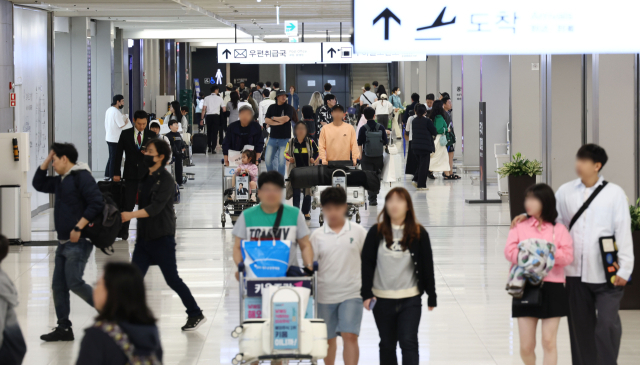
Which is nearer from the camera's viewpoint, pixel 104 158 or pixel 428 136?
pixel 428 136

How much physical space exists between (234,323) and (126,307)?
3.63 meters

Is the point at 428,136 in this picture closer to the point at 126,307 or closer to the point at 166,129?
the point at 166,129

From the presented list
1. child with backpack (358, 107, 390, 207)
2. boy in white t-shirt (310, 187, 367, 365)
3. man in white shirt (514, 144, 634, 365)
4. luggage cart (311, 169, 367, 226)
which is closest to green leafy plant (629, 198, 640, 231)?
man in white shirt (514, 144, 634, 365)

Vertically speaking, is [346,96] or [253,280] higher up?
[346,96]

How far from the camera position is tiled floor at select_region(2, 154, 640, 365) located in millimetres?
5648

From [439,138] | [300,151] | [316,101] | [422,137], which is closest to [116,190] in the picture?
[300,151]

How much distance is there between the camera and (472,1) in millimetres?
4234

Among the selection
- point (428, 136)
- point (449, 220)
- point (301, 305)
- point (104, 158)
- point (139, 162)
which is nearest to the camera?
point (301, 305)

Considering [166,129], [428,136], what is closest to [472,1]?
[428,136]

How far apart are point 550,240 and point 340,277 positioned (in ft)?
3.91

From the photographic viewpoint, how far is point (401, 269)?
438cm

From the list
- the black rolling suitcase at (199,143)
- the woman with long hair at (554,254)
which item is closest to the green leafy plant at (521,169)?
the woman with long hair at (554,254)

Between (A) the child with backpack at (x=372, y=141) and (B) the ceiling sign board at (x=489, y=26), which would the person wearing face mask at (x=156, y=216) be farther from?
(A) the child with backpack at (x=372, y=141)

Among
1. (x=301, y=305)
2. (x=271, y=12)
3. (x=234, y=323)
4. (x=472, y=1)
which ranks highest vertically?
(x=271, y=12)
